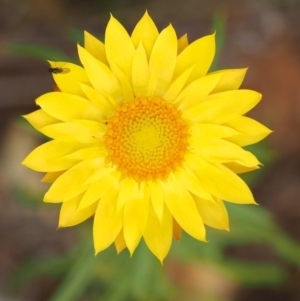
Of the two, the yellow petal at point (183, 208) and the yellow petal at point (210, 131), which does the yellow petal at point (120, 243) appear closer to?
the yellow petal at point (183, 208)

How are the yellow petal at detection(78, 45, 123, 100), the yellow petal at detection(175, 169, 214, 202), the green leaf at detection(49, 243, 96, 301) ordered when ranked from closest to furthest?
the yellow petal at detection(78, 45, 123, 100) < the yellow petal at detection(175, 169, 214, 202) < the green leaf at detection(49, 243, 96, 301)

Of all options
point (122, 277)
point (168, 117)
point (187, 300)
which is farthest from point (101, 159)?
point (187, 300)

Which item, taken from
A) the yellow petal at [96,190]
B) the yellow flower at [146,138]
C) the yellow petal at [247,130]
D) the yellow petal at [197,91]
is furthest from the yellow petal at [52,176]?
the yellow petal at [247,130]

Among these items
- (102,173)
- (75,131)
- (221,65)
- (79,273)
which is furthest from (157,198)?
(221,65)

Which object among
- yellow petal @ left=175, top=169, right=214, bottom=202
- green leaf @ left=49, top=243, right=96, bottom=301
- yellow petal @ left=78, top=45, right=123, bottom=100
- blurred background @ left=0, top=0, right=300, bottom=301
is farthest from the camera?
blurred background @ left=0, top=0, right=300, bottom=301

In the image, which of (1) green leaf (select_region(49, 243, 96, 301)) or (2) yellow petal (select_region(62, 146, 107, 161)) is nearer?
(2) yellow petal (select_region(62, 146, 107, 161))

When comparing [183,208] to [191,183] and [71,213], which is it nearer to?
[191,183]

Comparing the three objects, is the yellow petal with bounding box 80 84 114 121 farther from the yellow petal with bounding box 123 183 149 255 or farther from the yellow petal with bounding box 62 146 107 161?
the yellow petal with bounding box 123 183 149 255

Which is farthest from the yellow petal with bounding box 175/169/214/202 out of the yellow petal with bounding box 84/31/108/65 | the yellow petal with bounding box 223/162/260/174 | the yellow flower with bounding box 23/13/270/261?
the yellow petal with bounding box 84/31/108/65
